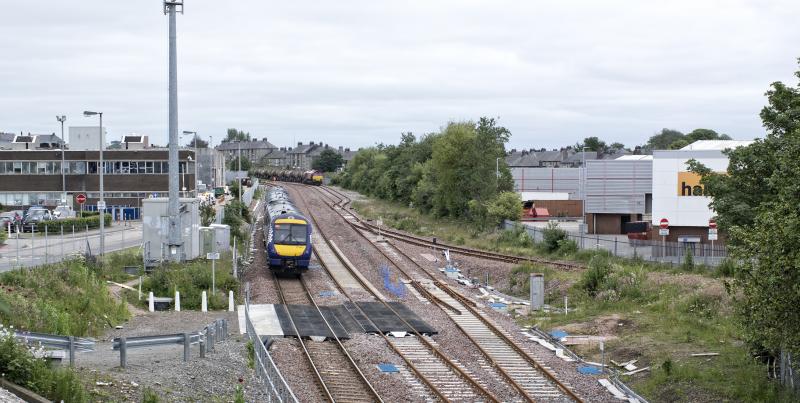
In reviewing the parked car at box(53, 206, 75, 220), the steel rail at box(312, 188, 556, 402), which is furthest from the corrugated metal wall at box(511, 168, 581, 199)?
the parked car at box(53, 206, 75, 220)

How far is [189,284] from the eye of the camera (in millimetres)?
29688

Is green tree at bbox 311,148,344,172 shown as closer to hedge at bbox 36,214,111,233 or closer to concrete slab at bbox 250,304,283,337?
hedge at bbox 36,214,111,233

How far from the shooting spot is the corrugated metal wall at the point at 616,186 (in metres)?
57.2

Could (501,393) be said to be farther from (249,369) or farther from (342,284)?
(342,284)

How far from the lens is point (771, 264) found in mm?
16031

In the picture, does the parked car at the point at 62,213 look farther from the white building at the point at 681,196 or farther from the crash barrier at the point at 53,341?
the crash barrier at the point at 53,341

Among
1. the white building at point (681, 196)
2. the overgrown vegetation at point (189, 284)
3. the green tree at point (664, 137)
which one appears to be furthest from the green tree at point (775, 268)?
the green tree at point (664, 137)

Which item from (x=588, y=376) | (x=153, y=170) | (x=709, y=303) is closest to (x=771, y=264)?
(x=588, y=376)

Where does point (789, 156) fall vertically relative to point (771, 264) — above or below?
above

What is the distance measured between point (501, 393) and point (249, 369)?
554 cm

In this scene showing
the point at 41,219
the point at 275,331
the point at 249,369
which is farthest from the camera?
the point at 41,219

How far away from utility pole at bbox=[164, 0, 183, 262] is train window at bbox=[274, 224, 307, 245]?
484cm

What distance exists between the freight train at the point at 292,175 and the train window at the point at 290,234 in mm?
92592

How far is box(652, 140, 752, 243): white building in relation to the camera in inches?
1802
